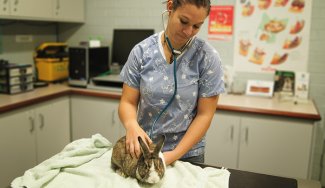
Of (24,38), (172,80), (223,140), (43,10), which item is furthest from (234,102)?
(24,38)

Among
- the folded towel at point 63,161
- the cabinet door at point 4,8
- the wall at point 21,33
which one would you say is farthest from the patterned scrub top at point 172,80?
the wall at point 21,33

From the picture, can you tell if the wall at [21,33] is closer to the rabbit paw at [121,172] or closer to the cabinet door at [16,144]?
the cabinet door at [16,144]

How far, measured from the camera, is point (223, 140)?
2.53 metres

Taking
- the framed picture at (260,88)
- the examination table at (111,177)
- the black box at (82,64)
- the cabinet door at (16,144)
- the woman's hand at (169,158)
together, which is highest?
the black box at (82,64)

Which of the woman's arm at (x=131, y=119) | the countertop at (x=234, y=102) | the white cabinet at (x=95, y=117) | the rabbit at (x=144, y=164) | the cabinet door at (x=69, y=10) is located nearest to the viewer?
the rabbit at (x=144, y=164)

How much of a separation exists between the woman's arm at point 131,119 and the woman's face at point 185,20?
317 mm

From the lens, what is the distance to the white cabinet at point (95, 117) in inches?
113

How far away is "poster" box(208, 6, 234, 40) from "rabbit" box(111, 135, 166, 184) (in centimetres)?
206

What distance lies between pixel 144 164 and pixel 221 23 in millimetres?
2199

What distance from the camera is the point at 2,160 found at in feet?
7.56

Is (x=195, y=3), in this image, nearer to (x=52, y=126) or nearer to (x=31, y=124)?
(x=31, y=124)

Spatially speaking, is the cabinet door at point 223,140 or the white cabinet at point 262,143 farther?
the cabinet door at point 223,140

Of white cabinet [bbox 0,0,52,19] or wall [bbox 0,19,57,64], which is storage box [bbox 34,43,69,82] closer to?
wall [bbox 0,19,57,64]

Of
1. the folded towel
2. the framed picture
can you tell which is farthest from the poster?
the folded towel
